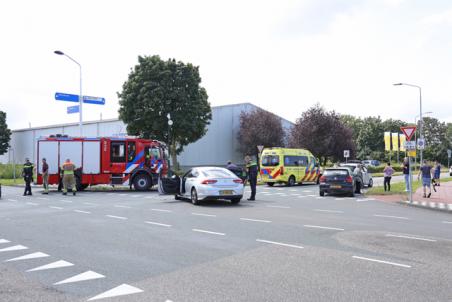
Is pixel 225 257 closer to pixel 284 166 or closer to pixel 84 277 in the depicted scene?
pixel 84 277

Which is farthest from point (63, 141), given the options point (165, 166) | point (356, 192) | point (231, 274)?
point (231, 274)

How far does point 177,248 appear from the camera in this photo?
7.53m

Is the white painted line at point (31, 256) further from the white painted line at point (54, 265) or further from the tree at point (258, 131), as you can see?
the tree at point (258, 131)

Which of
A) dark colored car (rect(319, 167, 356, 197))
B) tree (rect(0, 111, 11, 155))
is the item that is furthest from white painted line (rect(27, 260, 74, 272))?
tree (rect(0, 111, 11, 155))

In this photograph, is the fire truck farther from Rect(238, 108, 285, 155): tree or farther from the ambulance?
Rect(238, 108, 285, 155): tree

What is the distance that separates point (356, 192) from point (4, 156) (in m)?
65.8

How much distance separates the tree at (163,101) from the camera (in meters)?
39.1

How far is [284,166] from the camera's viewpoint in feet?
89.1

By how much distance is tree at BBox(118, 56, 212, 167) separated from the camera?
39094 millimetres

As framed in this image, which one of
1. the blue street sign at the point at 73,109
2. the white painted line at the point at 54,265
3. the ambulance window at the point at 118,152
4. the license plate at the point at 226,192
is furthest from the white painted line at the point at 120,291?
the blue street sign at the point at 73,109

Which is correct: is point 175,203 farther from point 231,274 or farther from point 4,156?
point 4,156

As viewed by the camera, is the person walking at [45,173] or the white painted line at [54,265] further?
the person walking at [45,173]

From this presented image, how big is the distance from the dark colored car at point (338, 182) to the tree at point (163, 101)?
21.0m

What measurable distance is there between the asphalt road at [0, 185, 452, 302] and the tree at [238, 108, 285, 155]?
37.2m
